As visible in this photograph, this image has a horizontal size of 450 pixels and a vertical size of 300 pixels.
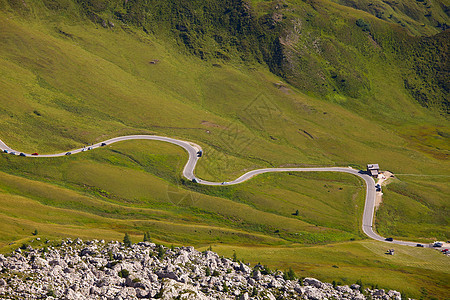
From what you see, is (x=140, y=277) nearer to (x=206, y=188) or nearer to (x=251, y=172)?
(x=206, y=188)

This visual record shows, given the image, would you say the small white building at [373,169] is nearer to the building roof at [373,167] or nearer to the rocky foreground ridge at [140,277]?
the building roof at [373,167]

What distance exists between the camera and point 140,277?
245ft

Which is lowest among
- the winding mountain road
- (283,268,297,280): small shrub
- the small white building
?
(283,268,297,280): small shrub

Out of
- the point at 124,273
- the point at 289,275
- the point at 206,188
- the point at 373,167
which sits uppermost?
the point at 373,167

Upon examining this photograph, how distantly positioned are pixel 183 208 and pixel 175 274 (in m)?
53.5

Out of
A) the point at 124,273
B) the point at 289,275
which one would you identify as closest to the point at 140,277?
the point at 124,273

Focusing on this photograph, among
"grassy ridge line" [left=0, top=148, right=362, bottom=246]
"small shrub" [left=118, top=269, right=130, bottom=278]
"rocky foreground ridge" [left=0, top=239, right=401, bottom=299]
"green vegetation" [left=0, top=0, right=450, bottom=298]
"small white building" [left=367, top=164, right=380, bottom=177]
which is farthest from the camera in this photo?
"small white building" [left=367, top=164, right=380, bottom=177]

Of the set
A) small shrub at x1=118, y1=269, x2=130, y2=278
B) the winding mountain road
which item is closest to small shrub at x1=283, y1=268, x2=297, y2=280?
small shrub at x1=118, y1=269, x2=130, y2=278

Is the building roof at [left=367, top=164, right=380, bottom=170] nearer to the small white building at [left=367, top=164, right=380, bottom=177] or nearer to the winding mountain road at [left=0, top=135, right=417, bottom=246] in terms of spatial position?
the small white building at [left=367, top=164, right=380, bottom=177]

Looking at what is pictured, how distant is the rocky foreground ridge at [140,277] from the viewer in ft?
216

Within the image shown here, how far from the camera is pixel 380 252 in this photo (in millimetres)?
115750

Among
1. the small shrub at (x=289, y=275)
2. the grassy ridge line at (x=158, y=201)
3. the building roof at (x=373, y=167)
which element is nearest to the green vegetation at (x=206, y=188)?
the grassy ridge line at (x=158, y=201)

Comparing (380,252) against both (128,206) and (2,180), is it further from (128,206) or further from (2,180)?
(2,180)

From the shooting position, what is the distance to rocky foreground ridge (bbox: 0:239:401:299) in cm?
6597
